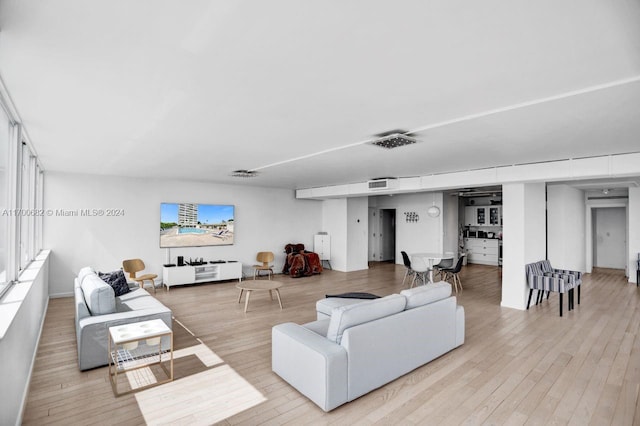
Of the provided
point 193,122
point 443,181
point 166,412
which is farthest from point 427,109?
point 443,181

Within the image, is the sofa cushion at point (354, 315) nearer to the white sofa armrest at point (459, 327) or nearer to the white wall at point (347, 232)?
the white sofa armrest at point (459, 327)

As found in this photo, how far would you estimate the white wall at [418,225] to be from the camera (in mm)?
10258

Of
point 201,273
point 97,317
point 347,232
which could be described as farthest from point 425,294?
point 347,232

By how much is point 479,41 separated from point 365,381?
2598 millimetres

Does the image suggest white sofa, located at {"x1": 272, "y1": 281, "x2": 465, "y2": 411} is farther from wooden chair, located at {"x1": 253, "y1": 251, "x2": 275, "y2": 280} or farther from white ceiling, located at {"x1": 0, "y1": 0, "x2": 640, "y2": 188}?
wooden chair, located at {"x1": 253, "y1": 251, "x2": 275, "y2": 280}

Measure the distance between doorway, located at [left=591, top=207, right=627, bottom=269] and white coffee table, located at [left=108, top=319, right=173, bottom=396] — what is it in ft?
39.9

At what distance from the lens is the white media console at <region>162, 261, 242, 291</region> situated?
7273 mm

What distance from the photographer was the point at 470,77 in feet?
7.03

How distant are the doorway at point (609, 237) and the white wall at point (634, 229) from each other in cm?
235

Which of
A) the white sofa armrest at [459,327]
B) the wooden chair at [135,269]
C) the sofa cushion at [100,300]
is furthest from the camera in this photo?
the wooden chair at [135,269]

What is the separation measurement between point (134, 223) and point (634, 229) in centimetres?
1155

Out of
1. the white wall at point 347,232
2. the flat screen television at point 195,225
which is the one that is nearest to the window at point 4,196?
the flat screen television at point 195,225

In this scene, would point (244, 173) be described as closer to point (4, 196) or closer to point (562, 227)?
point (4, 196)

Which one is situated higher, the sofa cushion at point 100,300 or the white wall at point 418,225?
the white wall at point 418,225
